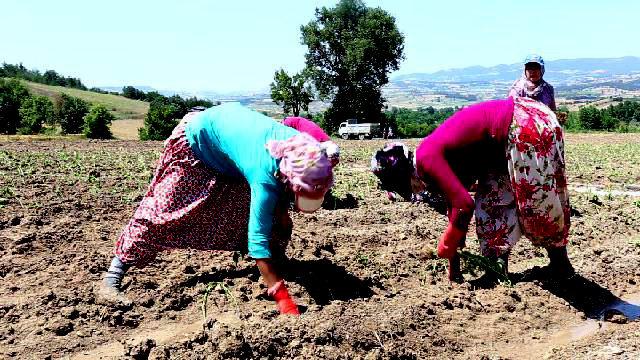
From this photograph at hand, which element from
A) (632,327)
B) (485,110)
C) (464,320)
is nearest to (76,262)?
(464,320)

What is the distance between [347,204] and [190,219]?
10.5 feet

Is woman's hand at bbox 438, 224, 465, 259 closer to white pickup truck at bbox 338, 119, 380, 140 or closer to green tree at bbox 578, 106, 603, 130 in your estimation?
white pickup truck at bbox 338, 119, 380, 140

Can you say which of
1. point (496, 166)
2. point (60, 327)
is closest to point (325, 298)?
point (496, 166)

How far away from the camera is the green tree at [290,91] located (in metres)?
39.8

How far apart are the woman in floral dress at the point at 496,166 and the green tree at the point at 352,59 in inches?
1371

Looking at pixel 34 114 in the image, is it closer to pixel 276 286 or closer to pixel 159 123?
pixel 159 123

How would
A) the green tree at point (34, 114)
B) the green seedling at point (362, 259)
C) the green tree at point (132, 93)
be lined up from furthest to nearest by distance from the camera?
the green tree at point (132, 93) < the green tree at point (34, 114) < the green seedling at point (362, 259)

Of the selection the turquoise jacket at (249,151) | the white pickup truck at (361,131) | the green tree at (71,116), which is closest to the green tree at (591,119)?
the white pickup truck at (361,131)

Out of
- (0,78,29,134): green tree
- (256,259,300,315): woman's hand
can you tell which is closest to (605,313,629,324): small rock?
(256,259,300,315): woman's hand

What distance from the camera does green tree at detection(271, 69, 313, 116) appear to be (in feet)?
131

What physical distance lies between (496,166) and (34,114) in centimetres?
4277

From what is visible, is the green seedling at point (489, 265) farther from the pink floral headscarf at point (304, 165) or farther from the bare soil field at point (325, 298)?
the pink floral headscarf at point (304, 165)

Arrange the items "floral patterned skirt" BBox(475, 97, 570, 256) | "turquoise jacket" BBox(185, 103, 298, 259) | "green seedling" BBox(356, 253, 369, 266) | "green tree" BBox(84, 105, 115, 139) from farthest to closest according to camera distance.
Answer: "green tree" BBox(84, 105, 115, 139) → "green seedling" BBox(356, 253, 369, 266) → "floral patterned skirt" BBox(475, 97, 570, 256) → "turquoise jacket" BBox(185, 103, 298, 259)

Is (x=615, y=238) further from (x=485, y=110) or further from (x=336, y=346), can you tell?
(x=336, y=346)
